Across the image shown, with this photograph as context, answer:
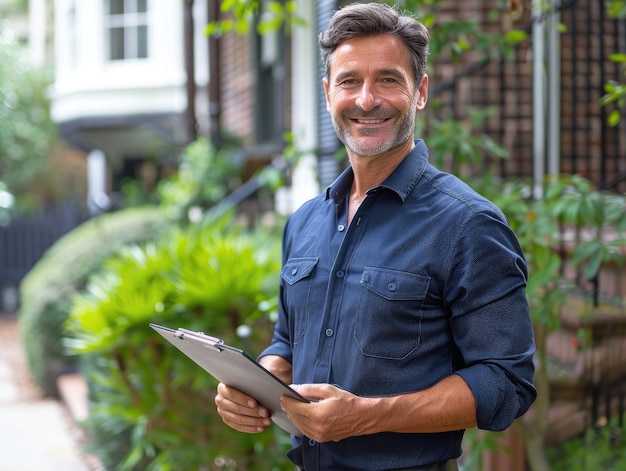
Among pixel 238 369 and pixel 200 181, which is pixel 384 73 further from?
pixel 200 181

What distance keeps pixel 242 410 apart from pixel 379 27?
3.27 ft

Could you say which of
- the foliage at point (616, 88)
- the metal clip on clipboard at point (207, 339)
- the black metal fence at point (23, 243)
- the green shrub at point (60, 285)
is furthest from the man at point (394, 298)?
the black metal fence at point (23, 243)

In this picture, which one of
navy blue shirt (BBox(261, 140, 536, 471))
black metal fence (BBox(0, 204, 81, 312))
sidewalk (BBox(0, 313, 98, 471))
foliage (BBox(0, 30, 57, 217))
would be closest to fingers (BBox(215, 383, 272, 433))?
navy blue shirt (BBox(261, 140, 536, 471))

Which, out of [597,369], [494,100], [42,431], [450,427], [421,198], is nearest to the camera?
[450,427]

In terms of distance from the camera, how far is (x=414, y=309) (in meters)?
2.03

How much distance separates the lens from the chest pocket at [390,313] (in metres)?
2.03

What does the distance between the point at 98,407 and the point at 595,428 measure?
2.72 metres

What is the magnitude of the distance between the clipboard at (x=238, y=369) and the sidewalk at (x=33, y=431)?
14.0ft

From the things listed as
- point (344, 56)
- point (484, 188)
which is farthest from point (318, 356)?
point (484, 188)

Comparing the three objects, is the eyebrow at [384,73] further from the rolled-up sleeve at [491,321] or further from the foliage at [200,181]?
the foliage at [200,181]

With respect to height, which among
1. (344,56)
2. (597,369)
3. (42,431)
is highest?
(344,56)

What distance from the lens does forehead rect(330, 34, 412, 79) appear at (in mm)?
2105

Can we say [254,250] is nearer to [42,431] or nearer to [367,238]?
[367,238]

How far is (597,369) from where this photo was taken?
14.4 feet
